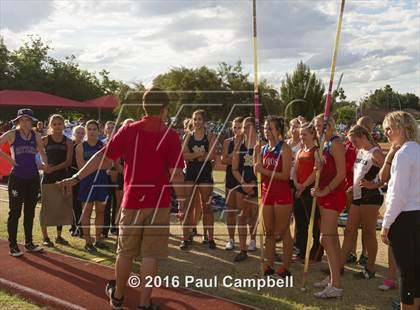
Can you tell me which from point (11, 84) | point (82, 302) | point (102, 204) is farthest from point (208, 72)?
point (82, 302)

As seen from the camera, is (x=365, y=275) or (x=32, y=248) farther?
(x=32, y=248)

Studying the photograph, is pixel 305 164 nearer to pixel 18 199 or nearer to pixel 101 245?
pixel 101 245

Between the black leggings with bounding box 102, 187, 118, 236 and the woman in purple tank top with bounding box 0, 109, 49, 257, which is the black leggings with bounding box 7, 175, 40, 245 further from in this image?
the black leggings with bounding box 102, 187, 118, 236

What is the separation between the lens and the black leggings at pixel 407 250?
13.2ft

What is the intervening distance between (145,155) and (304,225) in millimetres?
3554

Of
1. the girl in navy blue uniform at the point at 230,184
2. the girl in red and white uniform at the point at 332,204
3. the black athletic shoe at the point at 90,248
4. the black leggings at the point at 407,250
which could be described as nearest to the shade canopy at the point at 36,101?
the black athletic shoe at the point at 90,248

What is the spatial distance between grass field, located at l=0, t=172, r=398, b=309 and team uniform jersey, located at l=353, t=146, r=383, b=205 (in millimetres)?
1078

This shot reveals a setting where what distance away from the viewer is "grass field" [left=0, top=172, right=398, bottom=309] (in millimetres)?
5086

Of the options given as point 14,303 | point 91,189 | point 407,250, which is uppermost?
point 91,189

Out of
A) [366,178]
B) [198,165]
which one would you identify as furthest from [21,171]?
[366,178]

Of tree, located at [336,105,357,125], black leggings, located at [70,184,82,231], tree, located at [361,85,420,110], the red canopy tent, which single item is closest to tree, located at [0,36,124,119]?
the red canopy tent

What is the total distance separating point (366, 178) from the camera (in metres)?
5.86

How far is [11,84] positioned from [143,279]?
46641 millimetres

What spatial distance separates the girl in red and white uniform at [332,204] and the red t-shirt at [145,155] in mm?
1859
